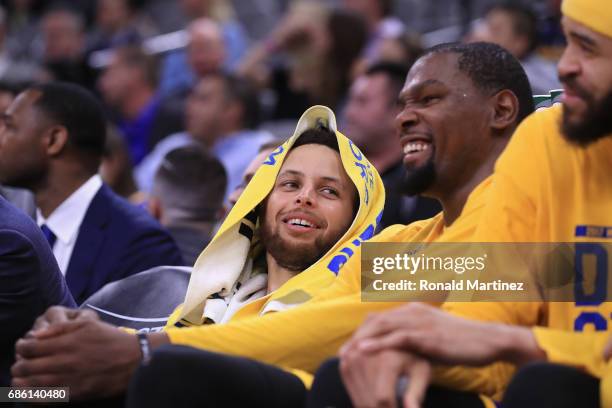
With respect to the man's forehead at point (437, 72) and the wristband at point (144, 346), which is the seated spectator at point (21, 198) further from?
the wristband at point (144, 346)

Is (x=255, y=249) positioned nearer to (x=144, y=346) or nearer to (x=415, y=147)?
(x=415, y=147)

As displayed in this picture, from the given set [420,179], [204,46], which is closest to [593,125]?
[420,179]

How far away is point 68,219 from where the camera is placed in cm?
550

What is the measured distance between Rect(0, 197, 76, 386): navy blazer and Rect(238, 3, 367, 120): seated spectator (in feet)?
14.9

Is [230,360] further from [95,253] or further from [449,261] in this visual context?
[95,253]

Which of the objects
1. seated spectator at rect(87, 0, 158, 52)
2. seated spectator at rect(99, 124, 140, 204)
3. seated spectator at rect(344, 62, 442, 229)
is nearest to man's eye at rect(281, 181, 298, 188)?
seated spectator at rect(344, 62, 442, 229)

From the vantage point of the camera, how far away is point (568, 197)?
3066 millimetres

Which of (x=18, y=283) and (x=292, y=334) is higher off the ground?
(x=18, y=283)

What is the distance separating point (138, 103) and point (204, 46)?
0.70 metres

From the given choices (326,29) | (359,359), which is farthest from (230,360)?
(326,29)

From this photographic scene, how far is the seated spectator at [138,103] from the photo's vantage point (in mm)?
9352
